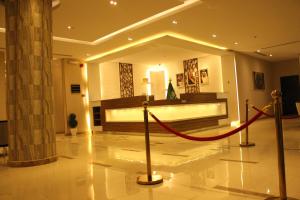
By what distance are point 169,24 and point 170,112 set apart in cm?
293

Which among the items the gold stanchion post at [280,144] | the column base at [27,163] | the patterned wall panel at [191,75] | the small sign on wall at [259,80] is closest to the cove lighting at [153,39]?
the patterned wall panel at [191,75]

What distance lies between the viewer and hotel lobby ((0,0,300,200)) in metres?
3.37

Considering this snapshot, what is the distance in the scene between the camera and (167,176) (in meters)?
3.67

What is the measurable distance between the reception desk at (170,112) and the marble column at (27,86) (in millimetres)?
4157

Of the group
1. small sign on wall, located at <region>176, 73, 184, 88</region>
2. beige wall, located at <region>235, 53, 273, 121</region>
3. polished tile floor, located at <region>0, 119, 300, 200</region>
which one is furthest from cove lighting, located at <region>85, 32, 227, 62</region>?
polished tile floor, located at <region>0, 119, 300, 200</region>

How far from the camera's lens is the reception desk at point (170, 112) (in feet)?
28.9

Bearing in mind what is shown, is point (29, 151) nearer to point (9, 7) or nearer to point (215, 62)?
point (9, 7)

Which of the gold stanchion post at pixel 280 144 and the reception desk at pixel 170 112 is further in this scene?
the reception desk at pixel 170 112

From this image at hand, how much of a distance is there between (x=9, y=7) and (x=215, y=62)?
32.0ft

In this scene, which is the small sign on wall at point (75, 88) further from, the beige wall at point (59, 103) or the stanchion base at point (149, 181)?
the stanchion base at point (149, 181)

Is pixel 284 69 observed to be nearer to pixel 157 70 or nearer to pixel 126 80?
pixel 157 70

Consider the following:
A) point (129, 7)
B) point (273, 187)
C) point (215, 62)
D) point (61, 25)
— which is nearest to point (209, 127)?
point (215, 62)

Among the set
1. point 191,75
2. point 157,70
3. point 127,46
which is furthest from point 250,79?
point 127,46

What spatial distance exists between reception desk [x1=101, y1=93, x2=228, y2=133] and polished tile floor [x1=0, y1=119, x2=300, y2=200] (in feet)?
10.9
